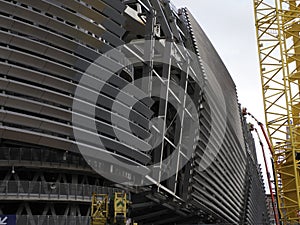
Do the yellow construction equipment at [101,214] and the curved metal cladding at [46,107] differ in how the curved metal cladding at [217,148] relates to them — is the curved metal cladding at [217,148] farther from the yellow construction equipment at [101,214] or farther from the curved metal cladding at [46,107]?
the yellow construction equipment at [101,214]

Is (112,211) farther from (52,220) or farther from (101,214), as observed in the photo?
(52,220)

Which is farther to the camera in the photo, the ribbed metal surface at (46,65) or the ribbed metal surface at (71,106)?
the ribbed metal surface at (71,106)

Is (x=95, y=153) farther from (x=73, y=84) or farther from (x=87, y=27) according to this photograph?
(x=87, y=27)

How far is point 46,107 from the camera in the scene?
145 ft

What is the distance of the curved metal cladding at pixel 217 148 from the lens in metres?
71.0

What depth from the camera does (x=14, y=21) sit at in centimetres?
4359

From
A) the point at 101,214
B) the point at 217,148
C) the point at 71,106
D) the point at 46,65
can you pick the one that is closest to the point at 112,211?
the point at 101,214

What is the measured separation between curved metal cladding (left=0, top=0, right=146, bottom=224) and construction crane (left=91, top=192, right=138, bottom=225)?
12935 millimetres

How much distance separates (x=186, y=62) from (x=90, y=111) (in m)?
22.7

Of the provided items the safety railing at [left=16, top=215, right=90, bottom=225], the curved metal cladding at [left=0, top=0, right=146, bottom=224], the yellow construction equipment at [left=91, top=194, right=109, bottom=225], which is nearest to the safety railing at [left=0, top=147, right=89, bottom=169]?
the curved metal cladding at [left=0, top=0, right=146, bottom=224]

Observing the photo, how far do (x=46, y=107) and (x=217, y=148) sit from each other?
132 feet

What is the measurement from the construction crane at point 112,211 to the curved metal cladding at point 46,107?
12.9 metres

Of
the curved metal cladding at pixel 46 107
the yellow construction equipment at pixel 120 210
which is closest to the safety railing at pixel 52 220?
the curved metal cladding at pixel 46 107

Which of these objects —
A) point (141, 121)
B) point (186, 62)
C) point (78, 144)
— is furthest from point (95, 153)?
point (186, 62)
